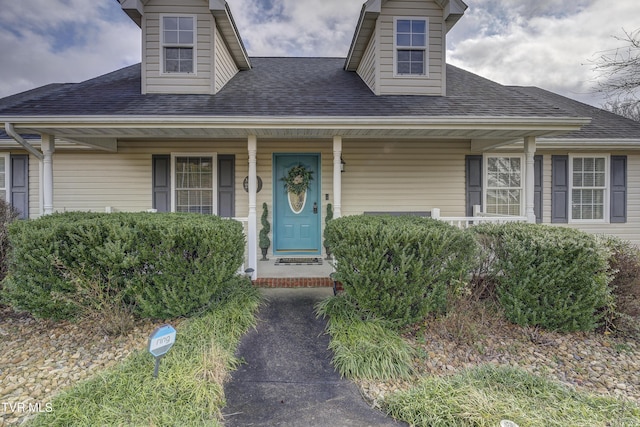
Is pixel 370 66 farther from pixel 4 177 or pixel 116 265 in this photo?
pixel 4 177

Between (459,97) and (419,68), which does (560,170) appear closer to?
(459,97)

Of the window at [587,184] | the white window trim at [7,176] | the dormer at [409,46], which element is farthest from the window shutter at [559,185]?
the white window trim at [7,176]

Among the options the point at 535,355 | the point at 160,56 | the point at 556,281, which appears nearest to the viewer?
the point at 535,355

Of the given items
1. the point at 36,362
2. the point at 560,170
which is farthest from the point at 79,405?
the point at 560,170

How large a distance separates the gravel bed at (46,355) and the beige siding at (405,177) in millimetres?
4484

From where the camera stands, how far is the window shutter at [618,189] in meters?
6.62

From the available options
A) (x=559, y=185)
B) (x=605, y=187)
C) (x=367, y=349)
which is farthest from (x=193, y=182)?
(x=605, y=187)

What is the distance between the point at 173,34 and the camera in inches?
235

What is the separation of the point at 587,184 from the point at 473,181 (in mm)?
2646

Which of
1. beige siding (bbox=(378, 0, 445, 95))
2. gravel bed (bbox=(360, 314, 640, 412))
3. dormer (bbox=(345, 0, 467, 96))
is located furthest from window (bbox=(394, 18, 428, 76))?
gravel bed (bbox=(360, 314, 640, 412))

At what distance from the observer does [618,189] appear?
6.65 m

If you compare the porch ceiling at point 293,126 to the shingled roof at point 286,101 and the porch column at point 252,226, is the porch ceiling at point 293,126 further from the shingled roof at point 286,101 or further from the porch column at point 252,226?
the porch column at point 252,226

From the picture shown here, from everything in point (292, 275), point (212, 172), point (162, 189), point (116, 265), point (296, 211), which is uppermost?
point (212, 172)

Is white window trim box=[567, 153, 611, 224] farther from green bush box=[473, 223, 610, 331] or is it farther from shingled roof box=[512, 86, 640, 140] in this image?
green bush box=[473, 223, 610, 331]
